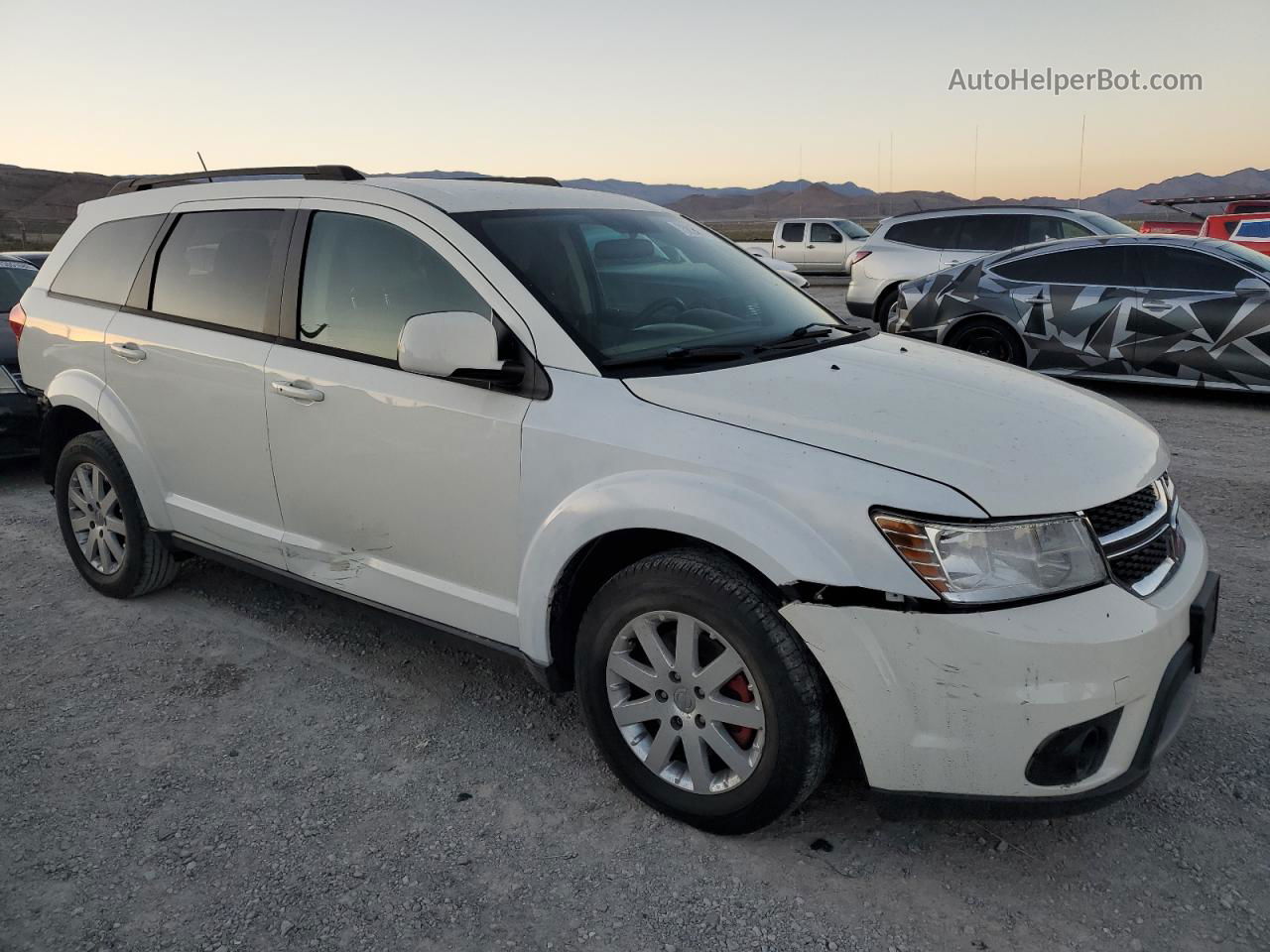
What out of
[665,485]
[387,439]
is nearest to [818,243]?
[387,439]

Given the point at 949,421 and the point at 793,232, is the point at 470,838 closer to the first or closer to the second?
the point at 949,421

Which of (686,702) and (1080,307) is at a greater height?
(1080,307)

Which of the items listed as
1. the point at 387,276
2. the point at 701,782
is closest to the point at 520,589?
the point at 701,782

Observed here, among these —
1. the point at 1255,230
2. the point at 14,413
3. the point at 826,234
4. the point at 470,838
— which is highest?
the point at 1255,230

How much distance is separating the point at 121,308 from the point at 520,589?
97.0 inches

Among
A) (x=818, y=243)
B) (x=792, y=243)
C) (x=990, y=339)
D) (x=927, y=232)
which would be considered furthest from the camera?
(x=792, y=243)

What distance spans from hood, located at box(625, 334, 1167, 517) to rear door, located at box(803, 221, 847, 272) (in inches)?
903

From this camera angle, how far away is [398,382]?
3.20 metres

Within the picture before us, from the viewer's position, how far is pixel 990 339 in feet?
30.2

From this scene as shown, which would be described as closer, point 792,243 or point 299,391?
point 299,391

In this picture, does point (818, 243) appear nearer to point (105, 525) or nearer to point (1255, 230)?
point (1255, 230)

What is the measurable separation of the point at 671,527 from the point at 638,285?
3.79 ft

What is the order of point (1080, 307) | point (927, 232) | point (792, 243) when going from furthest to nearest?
point (792, 243) < point (927, 232) < point (1080, 307)

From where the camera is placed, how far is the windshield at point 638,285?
3.12 metres
